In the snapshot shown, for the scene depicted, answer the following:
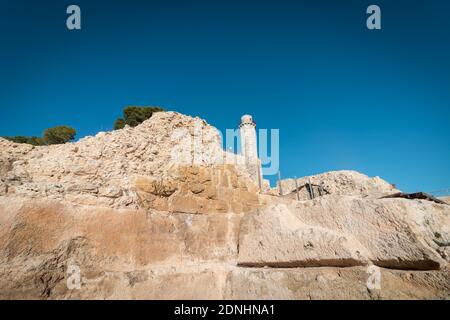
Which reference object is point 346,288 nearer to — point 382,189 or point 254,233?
point 254,233

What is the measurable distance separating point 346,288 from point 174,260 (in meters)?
2.13

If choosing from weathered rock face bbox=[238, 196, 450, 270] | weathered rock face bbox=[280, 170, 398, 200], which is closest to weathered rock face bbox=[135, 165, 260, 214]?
weathered rock face bbox=[238, 196, 450, 270]

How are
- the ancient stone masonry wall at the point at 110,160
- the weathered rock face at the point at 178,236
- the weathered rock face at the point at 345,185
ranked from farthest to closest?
the weathered rock face at the point at 345,185
the ancient stone masonry wall at the point at 110,160
the weathered rock face at the point at 178,236

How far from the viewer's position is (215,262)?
380 cm

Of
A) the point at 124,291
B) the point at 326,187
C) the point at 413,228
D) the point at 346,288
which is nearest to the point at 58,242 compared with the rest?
the point at 124,291

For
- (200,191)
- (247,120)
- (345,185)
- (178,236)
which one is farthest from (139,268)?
(247,120)

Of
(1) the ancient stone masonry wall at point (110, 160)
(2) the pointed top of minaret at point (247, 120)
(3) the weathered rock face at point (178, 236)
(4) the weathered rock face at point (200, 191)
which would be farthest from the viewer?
Result: (2) the pointed top of minaret at point (247, 120)

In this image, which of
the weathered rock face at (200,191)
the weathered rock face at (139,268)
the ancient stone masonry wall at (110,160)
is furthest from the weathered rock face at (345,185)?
the weathered rock face at (139,268)

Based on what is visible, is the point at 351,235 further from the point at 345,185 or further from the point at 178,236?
the point at 345,185

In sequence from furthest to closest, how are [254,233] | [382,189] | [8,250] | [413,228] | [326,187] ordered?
[326,187] < [382,189] < [254,233] < [8,250] < [413,228]

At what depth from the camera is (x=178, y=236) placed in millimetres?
3797

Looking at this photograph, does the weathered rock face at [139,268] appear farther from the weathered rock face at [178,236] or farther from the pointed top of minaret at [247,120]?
the pointed top of minaret at [247,120]

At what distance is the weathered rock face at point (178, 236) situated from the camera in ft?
7.82

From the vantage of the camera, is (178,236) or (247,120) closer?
(178,236)
